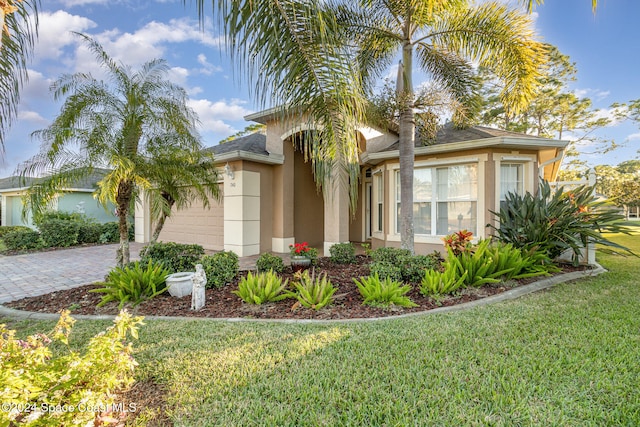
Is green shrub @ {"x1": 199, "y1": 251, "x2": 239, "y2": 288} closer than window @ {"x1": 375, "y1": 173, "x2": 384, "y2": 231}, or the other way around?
green shrub @ {"x1": 199, "y1": 251, "x2": 239, "y2": 288}

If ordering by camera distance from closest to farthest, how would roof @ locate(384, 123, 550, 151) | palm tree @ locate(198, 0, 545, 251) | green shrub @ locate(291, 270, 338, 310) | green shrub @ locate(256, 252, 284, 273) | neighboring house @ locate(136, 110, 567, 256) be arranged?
green shrub @ locate(291, 270, 338, 310)
palm tree @ locate(198, 0, 545, 251)
green shrub @ locate(256, 252, 284, 273)
neighboring house @ locate(136, 110, 567, 256)
roof @ locate(384, 123, 550, 151)

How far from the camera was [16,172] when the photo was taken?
552 cm

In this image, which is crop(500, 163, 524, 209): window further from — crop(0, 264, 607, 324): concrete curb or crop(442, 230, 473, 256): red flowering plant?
crop(0, 264, 607, 324): concrete curb

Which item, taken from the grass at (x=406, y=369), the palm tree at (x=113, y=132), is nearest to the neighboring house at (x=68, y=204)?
the palm tree at (x=113, y=132)

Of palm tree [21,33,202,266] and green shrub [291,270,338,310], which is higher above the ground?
palm tree [21,33,202,266]

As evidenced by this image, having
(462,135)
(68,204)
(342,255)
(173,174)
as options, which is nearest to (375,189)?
(462,135)

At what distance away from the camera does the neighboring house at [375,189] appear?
28.5 ft

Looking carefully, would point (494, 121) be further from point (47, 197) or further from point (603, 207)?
point (47, 197)

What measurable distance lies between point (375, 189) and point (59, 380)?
10.4m

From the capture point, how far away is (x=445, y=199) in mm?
9266

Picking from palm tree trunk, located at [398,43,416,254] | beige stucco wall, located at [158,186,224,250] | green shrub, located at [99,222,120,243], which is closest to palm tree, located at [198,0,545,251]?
palm tree trunk, located at [398,43,416,254]

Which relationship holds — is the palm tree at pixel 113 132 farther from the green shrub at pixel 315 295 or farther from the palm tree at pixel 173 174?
the green shrub at pixel 315 295

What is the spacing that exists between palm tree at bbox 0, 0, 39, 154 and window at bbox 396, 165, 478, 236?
8.96m

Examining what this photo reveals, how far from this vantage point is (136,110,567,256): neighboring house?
341 inches
